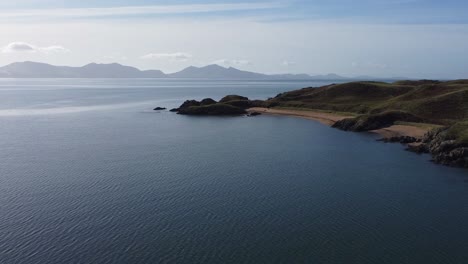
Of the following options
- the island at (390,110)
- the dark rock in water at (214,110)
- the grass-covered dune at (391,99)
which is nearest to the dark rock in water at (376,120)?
the island at (390,110)

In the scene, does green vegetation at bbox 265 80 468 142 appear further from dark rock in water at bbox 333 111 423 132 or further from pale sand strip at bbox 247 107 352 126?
pale sand strip at bbox 247 107 352 126

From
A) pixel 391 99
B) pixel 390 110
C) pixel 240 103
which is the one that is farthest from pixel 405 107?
pixel 240 103

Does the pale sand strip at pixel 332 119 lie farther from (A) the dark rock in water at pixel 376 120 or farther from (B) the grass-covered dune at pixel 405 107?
(B) the grass-covered dune at pixel 405 107

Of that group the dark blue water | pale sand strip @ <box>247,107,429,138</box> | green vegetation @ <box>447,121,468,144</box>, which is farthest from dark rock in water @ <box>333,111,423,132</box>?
green vegetation @ <box>447,121,468,144</box>

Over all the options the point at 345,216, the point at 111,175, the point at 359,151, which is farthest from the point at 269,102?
the point at 345,216

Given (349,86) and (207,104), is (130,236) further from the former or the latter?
(349,86)
